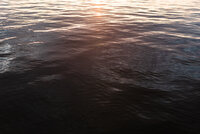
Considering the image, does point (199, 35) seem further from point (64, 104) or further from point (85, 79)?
point (64, 104)

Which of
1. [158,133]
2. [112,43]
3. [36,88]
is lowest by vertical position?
[158,133]

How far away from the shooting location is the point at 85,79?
325 cm

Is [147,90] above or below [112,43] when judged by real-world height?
below

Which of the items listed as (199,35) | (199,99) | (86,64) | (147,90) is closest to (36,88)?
(86,64)

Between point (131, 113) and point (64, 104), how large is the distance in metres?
0.94

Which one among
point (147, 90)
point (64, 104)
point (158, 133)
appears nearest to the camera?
point (158, 133)

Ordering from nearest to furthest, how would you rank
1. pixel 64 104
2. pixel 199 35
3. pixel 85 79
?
pixel 64 104
pixel 85 79
pixel 199 35

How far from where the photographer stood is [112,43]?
17.9ft

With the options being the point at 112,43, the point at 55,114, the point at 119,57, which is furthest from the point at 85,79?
the point at 112,43

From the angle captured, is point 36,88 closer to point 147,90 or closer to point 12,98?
point 12,98

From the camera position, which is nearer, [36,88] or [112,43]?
Answer: [36,88]

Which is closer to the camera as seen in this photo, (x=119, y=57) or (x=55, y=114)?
(x=55, y=114)

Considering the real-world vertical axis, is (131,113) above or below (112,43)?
below

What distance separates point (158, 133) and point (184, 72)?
1.87 meters
